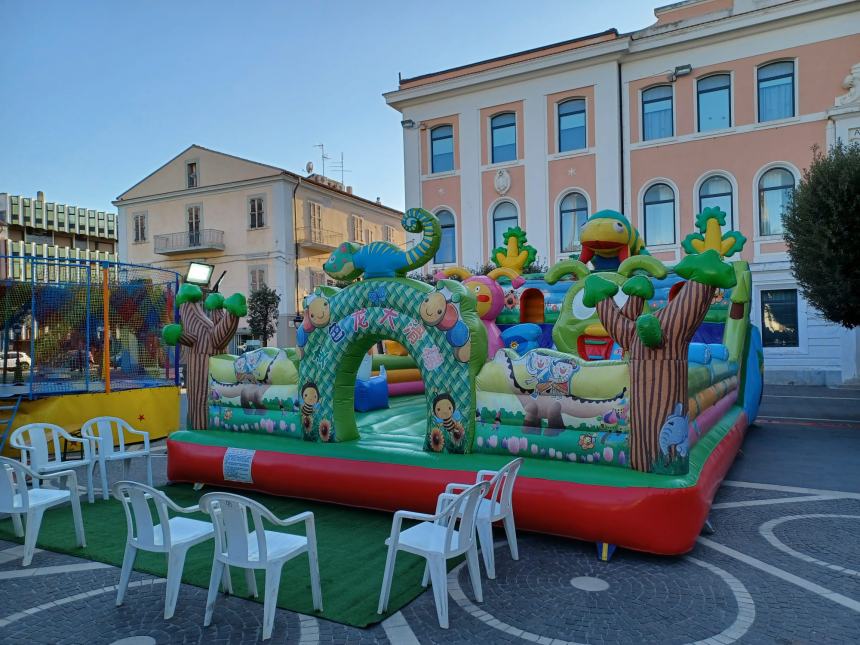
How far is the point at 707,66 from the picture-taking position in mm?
16906

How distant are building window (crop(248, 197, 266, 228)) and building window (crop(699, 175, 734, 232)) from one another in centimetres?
1745

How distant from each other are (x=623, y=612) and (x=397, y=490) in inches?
83.6

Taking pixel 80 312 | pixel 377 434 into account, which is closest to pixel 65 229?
pixel 80 312

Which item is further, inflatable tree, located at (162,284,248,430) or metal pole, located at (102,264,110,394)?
metal pole, located at (102,264,110,394)

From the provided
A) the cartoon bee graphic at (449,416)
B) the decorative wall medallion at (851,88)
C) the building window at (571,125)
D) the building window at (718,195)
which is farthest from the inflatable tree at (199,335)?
the decorative wall medallion at (851,88)

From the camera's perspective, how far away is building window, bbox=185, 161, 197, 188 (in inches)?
1136

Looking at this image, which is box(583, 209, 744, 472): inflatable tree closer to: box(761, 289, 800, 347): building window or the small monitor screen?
the small monitor screen

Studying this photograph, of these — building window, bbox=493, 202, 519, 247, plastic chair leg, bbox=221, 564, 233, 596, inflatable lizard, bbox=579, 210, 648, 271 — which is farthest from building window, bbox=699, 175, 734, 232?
plastic chair leg, bbox=221, 564, 233, 596

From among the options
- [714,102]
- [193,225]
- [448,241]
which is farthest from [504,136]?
[193,225]

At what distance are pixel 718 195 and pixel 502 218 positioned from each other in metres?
5.99

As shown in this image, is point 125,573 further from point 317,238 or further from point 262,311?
point 317,238

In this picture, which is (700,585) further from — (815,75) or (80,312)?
(815,75)

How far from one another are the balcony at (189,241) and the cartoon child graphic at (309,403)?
23209 millimetres

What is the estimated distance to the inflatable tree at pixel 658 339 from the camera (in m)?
4.34
